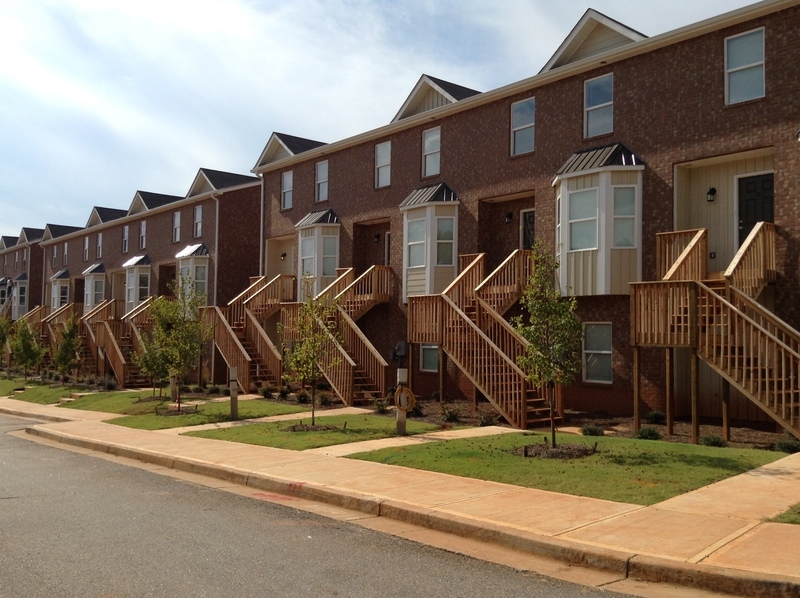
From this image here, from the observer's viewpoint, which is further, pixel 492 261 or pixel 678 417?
pixel 492 261

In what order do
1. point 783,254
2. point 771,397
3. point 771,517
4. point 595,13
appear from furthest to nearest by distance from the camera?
point 595,13
point 783,254
point 771,397
point 771,517

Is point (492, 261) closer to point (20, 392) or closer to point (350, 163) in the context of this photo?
point (350, 163)

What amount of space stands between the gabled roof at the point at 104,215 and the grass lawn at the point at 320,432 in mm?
35510

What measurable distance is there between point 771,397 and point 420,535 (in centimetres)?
855

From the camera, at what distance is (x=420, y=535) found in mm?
8383

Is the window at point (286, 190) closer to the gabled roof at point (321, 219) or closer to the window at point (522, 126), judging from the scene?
the gabled roof at point (321, 219)

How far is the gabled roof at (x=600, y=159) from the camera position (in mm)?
19141

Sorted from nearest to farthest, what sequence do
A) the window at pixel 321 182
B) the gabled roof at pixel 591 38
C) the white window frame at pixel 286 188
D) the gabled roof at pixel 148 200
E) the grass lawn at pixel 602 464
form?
the grass lawn at pixel 602 464 → the gabled roof at pixel 591 38 → the window at pixel 321 182 → the white window frame at pixel 286 188 → the gabled roof at pixel 148 200

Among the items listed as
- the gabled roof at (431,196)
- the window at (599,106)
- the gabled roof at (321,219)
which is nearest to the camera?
the window at (599,106)

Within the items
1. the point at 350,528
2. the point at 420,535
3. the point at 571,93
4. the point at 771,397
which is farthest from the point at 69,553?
the point at 571,93

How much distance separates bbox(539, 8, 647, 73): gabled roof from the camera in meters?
20.1

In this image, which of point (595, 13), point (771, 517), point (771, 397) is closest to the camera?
point (771, 517)

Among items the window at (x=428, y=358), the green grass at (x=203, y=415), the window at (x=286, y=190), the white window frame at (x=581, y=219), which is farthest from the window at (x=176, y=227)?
the white window frame at (x=581, y=219)

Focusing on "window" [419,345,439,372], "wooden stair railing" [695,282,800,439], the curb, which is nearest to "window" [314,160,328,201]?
"window" [419,345,439,372]
